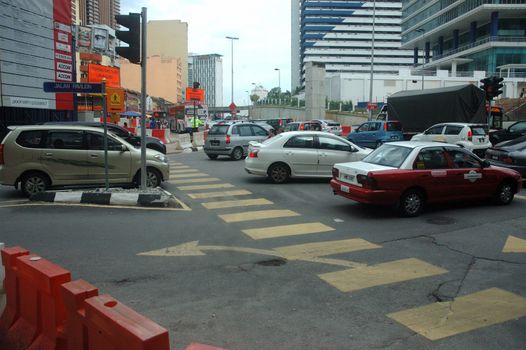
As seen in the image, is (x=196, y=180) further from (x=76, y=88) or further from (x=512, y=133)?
(x=512, y=133)

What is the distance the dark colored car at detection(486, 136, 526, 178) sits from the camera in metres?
13.3

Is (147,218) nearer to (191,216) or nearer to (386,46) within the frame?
(191,216)

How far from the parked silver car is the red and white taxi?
34.6ft

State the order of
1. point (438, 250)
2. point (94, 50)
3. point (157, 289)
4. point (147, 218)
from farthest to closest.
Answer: point (94, 50) < point (147, 218) < point (438, 250) < point (157, 289)

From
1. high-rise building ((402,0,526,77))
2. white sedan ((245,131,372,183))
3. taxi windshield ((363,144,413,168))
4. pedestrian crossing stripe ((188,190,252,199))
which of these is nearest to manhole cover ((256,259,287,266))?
taxi windshield ((363,144,413,168))

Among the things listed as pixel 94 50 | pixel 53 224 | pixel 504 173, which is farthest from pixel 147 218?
pixel 94 50

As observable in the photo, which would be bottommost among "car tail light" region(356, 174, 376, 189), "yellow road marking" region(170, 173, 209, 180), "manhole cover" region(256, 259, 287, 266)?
"manhole cover" region(256, 259, 287, 266)

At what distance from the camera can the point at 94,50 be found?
7825 cm

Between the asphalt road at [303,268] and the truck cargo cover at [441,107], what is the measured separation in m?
13.6

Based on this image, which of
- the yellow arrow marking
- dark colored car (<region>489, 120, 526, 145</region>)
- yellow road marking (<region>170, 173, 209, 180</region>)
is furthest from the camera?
dark colored car (<region>489, 120, 526, 145</region>)

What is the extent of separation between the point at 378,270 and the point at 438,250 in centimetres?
153

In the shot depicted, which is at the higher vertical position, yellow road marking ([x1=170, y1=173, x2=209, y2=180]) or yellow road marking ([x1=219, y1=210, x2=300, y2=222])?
yellow road marking ([x1=170, y1=173, x2=209, y2=180])

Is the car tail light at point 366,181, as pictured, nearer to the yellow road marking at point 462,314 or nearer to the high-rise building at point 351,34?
the yellow road marking at point 462,314

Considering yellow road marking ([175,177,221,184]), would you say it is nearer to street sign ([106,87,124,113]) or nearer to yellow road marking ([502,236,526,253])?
street sign ([106,87,124,113])
